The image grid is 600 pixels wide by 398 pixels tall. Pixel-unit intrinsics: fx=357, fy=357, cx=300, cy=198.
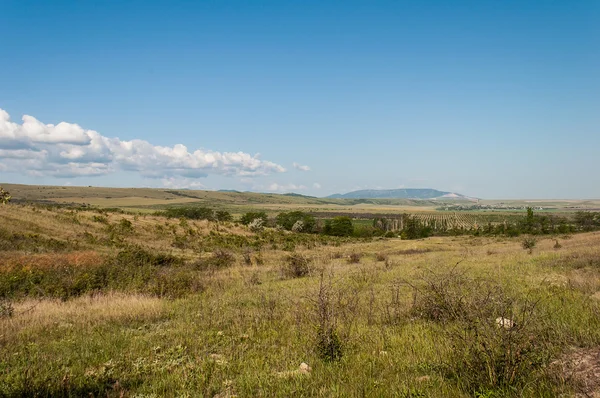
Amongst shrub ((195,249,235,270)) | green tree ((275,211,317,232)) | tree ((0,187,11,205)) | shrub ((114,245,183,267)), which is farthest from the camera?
green tree ((275,211,317,232))

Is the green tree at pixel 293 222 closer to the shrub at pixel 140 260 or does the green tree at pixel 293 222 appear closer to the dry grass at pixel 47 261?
the shrub at pixel 140 260

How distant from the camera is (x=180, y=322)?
374 inches

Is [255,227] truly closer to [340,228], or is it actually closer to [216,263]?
[216,263]

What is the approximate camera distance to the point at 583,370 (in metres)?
4.95

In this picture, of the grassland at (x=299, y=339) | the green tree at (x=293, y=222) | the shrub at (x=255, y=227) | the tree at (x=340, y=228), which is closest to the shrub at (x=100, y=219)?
the shrub at (x=255, y=227)

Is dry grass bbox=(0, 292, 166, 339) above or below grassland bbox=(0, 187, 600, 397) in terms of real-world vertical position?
below

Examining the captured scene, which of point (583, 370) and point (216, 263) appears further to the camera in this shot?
point (216, 263)

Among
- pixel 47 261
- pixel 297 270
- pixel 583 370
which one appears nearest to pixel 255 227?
pixel 297 270

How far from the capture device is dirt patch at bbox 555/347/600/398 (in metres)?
4.33

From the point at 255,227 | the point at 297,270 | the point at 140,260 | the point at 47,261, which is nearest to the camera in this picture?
the point at 47,261

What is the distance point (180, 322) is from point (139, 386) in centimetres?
413

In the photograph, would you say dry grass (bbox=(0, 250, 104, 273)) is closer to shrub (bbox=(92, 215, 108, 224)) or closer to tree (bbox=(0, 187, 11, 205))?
tree (bbox=(0, 187, 11, 205))

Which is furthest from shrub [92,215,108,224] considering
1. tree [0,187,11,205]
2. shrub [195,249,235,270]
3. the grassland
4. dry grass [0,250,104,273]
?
tree [0,187,11,205]

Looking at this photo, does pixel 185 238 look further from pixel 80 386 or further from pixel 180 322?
pixel 80 386
